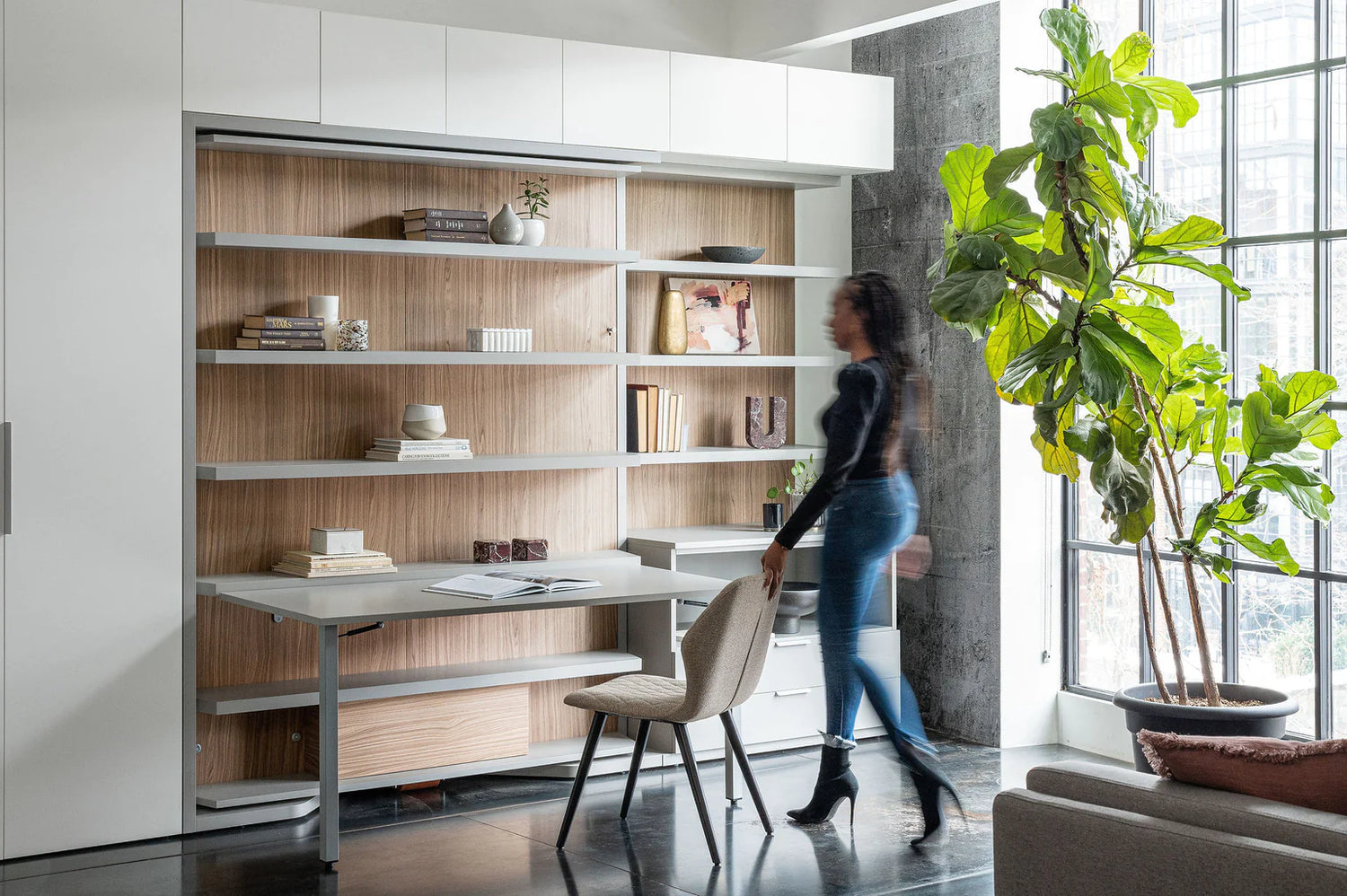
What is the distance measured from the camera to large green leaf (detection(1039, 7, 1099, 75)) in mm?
3977

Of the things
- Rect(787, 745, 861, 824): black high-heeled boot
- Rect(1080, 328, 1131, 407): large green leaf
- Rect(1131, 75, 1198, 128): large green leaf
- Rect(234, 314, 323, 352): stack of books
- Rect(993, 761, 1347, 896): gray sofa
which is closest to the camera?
Rect(993, 761, 1347, 896): gray sofa

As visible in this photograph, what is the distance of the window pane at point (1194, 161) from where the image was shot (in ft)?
16.4

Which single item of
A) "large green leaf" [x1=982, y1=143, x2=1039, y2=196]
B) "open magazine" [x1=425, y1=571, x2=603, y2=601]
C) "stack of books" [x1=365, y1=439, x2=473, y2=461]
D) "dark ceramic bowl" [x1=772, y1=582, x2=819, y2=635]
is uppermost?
"large green leaf" [x1=982, y1=143, x2=1039, y2=196]

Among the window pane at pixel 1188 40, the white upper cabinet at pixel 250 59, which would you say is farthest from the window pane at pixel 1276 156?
the white upper cabinet at pixel 250 59

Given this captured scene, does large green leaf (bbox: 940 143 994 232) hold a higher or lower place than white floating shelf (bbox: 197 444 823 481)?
higher

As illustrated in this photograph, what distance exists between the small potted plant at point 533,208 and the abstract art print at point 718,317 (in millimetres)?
691

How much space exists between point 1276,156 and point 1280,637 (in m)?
1.62

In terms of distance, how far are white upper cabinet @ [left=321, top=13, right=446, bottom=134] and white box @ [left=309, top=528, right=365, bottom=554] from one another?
4.35ft

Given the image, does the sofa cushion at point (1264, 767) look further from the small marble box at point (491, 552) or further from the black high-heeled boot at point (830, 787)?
the small marble box at point (491, 552)

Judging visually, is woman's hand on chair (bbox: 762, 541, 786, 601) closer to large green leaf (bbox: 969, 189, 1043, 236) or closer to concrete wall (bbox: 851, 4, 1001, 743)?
large green leaf (bbox: 969, 189, 1043, 236)

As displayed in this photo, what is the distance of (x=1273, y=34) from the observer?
15.7ft

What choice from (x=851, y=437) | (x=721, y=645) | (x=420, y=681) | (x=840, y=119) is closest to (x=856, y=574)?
(x=851, y=437)

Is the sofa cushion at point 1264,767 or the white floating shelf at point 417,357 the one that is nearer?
the sofa cushion at point 1264,767

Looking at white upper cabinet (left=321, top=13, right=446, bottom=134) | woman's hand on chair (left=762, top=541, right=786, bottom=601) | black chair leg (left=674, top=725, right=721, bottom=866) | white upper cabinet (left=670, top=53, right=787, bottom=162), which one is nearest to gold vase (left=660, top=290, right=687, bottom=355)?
white upper cabinet (left=670, top=53, right=787, bottom=162)
